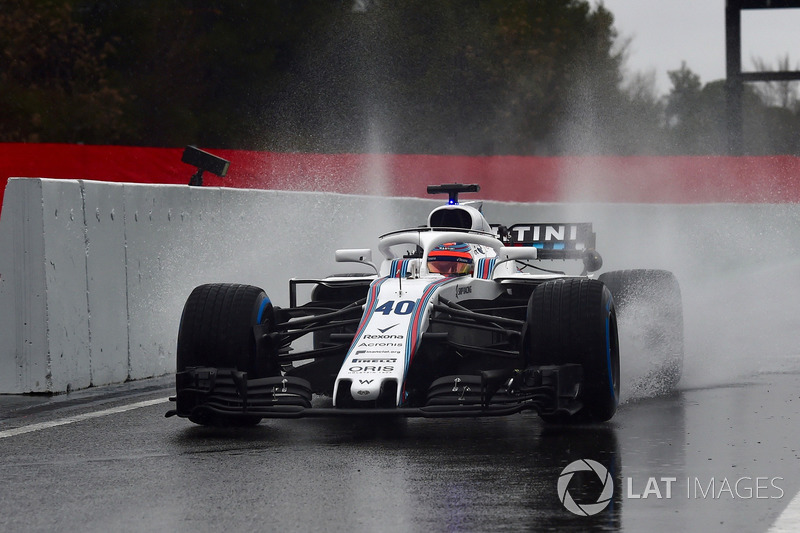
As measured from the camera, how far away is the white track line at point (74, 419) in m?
9.34

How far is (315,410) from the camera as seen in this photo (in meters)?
8.41

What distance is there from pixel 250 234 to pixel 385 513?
29.1 feet

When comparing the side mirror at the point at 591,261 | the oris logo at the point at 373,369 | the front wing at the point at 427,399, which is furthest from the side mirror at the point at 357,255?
the oris logo at the point at 373,369

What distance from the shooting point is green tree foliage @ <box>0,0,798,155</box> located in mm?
38094

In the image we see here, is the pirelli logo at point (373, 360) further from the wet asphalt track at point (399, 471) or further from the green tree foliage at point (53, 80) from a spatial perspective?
the green tree foliage at point (53, 80)

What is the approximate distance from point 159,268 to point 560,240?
3.52m

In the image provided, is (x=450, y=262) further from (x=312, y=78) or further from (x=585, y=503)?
(x=312, y=78)

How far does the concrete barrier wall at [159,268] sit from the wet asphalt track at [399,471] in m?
1.18

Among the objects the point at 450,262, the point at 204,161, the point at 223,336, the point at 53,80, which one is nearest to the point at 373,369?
the point at 223,336

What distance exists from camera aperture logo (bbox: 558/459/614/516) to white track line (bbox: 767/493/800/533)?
29.7 inches

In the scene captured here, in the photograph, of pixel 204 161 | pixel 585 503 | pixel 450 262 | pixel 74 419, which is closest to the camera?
pixel 585 503

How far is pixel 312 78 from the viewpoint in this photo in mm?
43375

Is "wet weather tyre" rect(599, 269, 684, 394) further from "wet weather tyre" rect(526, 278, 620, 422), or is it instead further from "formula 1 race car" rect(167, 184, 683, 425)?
"wet weather tyre" rect(526, 278, 620, 422)

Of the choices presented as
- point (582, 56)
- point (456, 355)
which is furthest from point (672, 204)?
point (582, 56)
